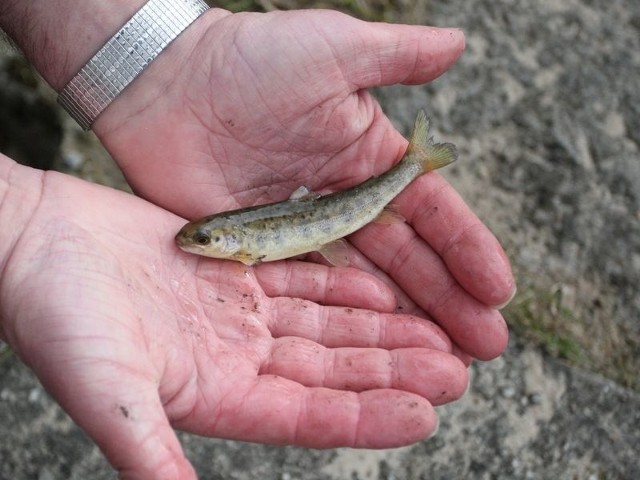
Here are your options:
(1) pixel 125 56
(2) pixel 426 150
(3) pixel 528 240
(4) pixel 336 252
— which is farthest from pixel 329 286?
(3) pixel 528 240

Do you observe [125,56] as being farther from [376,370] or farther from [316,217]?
[376,370]

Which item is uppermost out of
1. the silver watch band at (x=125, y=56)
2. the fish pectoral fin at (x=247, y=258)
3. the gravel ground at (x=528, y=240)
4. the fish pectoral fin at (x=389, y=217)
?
the silver watch band at (x=125, y=56)

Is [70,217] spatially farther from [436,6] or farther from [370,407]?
[436,6]

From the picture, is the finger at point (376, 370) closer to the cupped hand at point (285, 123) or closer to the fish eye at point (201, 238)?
the cupped hand at point (285, 123)

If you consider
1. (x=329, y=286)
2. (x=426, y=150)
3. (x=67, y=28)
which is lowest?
(x=329, y=286)

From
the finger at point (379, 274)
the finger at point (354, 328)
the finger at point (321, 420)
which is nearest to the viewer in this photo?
the finger at point (321, 420)

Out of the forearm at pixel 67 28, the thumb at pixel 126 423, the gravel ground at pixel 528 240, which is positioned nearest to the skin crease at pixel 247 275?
the thumb at pixel 126 423

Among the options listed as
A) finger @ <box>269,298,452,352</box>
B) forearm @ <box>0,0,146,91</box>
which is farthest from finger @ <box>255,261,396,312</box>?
forearm @ <box>0,0,146,91</box>

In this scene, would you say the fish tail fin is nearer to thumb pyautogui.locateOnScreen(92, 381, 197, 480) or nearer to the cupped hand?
the cupped hand
